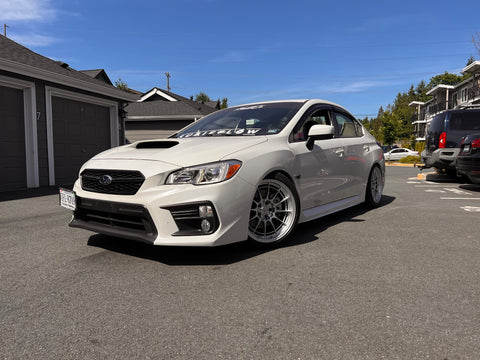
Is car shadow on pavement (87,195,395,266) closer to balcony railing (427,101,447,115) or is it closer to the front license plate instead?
the front license plate

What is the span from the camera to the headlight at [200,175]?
3.06 meters

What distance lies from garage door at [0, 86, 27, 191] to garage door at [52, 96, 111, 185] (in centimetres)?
100

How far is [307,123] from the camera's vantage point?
171 inches

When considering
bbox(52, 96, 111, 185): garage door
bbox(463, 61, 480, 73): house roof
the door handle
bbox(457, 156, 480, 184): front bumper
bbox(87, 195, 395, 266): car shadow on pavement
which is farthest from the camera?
bbox(463, 61, 480, 73): house roof

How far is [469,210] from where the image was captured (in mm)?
5660

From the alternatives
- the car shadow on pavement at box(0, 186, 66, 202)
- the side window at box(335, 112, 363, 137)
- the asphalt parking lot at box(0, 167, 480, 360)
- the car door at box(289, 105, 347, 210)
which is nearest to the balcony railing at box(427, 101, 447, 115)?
the side window at box(335, 112, 363, 137)

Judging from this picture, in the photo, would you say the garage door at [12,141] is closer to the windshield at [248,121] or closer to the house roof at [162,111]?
the windshield at [248,121]

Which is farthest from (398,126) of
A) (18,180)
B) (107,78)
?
(18,180)

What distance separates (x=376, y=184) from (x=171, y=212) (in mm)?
4156

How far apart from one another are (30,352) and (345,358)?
1525mm

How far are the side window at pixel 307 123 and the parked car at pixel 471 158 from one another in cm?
443

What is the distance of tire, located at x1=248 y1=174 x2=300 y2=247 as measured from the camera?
3502 mm

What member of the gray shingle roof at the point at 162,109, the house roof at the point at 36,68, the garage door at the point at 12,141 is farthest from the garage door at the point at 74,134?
the gray shingle roof at the point at 162,109

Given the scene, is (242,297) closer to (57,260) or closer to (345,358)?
(345,358)
